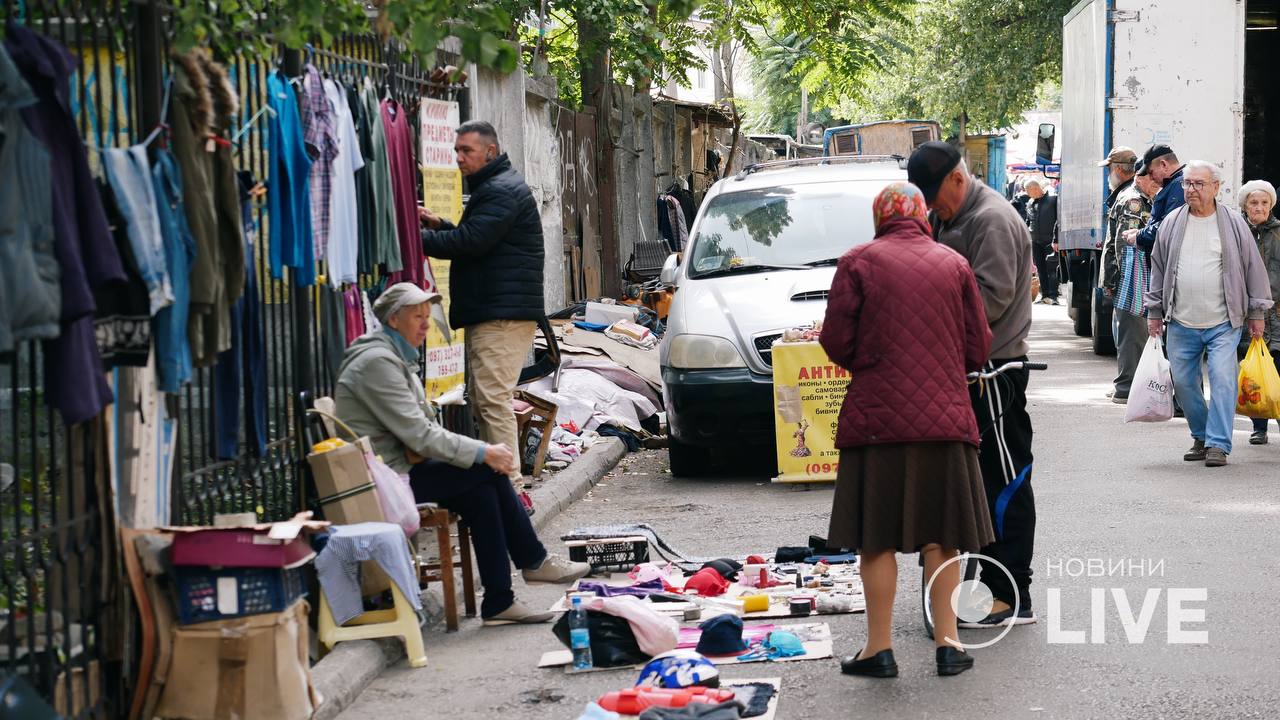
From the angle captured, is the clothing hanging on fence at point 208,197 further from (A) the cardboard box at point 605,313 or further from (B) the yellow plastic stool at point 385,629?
(A) the cardboard box at point 605,313

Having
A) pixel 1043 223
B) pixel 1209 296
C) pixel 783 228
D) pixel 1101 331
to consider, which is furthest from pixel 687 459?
pixel 1043 223

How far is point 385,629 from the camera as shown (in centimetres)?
637

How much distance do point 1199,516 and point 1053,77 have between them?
26925 millimetres

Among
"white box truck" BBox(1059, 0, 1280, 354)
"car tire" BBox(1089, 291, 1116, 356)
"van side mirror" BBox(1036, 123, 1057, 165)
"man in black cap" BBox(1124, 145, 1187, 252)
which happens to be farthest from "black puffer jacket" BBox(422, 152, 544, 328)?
"van side mirror" BBox(1036, 123, 1057, 165)

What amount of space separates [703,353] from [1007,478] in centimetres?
421

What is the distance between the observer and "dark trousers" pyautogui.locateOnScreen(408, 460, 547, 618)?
701 cm

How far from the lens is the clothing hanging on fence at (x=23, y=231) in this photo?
4.11 m

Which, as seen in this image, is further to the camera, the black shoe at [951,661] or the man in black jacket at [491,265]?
the man in black jacket at [491,265]

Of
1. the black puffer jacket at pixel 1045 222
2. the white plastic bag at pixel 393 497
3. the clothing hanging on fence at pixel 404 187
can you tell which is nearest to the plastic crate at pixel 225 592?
the white plastic bag at pixel 393 497

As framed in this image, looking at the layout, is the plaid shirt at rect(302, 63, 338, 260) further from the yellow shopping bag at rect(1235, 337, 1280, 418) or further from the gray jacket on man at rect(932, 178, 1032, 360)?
the yellow shopping bag at rect(1235, 337, 1280, 418)

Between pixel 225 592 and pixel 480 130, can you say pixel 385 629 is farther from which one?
pixel 480 130

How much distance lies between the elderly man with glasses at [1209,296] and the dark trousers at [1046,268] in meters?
13.8

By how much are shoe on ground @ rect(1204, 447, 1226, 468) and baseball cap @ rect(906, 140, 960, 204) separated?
473 cm

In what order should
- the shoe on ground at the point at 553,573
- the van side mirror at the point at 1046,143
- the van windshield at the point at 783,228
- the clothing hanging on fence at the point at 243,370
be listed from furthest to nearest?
the van side mirror at the point at 1046,143 < the van windshield at the point at 783,228 < the shoe on ground at the point at 553,573 < the clothing hanging on fence at the point at 243,370
